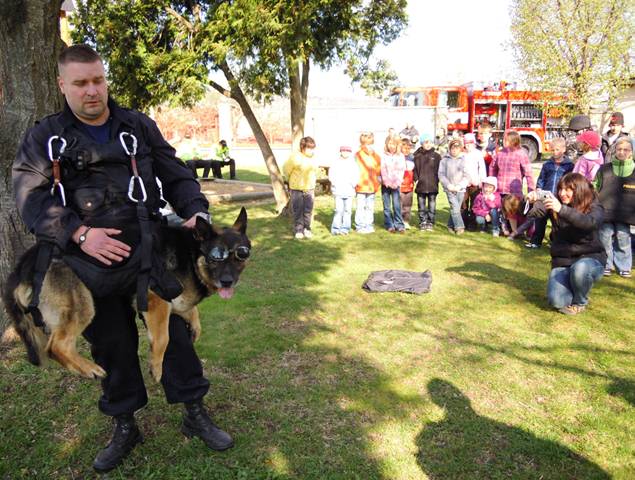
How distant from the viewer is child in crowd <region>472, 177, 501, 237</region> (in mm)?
Answer: 8844

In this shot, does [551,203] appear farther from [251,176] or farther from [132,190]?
[251,176]

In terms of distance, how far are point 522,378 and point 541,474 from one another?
1134 mm

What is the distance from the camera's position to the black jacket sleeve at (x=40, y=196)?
220 cm

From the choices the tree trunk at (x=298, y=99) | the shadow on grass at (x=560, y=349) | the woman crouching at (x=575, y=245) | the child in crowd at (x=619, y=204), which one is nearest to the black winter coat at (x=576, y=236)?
the woman crouching at (x=575, y=245)

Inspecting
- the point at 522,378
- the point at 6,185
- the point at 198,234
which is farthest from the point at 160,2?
the point at 522,378

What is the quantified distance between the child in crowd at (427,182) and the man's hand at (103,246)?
25.4ft

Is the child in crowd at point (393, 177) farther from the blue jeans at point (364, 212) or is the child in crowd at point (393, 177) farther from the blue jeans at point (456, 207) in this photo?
the blue jeans at point (456, 207)

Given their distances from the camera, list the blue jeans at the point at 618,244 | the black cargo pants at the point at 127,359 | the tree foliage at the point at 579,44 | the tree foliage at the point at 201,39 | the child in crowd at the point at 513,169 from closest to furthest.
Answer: the black cargo pants at the point at 127,359 → the blue jeans at the point at 618,244 → the tree foliage at the point at 201,39 → the child in crowd at the point at 513,169 → the tree foliage at the point at 579,44

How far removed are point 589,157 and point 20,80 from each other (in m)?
7.53

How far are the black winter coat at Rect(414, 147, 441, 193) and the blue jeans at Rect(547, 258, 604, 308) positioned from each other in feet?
14.1

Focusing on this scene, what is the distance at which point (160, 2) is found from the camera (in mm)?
7711

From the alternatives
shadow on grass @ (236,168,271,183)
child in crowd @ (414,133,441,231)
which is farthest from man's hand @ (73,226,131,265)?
shadow on grass @ (236,168,271,183)

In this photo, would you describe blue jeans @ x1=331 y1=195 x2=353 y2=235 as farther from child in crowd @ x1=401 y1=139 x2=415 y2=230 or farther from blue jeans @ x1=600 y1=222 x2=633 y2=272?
blue jeans @ x1=600 y1=222 x2=633 y2=272

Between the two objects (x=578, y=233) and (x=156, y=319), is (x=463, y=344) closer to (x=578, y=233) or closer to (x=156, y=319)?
(x=578, y=233)
